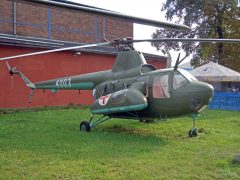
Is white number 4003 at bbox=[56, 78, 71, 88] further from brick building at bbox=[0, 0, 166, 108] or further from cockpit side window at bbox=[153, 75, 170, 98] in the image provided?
cockpit side window at bbox=[153, 75, 170, 98]

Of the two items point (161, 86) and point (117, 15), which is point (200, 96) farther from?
point (117, 15)

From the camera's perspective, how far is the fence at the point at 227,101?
20.5 meters

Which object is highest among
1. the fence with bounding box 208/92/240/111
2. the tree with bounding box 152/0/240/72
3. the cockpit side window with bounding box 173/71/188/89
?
the tree with bounding box 152/0/240/72

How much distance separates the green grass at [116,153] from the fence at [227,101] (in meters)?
9.94

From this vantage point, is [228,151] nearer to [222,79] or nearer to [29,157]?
[29,157]

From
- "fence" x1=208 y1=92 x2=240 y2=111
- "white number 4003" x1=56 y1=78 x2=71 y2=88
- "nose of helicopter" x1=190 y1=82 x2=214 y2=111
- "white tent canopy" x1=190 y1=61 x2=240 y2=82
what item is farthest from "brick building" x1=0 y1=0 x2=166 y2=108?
"fence" x1=208 y1=92 x2=240 y2=111

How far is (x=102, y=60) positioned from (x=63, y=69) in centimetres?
292

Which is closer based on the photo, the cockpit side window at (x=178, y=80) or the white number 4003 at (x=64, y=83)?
the cockpit side window at (x=178, y=80)

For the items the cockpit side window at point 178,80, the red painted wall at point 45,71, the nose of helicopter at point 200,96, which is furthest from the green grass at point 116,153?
the red painted wall at point 45,71

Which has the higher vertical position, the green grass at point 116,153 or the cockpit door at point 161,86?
the cockpit door at point 161,86

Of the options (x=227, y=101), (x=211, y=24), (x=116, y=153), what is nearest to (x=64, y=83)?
(x=116, y=153)

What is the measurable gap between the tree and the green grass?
72.4 feet

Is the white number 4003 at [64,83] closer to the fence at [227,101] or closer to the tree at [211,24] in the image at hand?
the fence at [227,101]

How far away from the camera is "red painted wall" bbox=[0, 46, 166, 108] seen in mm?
17578
